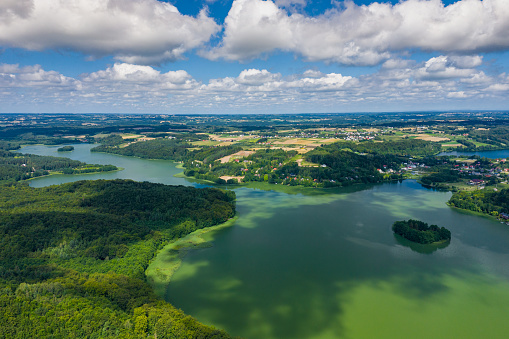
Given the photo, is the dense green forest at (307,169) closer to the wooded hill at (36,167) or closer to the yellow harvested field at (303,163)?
the yellow harvested field at (303,163)

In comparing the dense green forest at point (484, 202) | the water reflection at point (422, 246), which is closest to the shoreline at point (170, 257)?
the water reflection at point (422, 246)

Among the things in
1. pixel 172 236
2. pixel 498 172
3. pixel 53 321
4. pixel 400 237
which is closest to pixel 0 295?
pixel 53 321

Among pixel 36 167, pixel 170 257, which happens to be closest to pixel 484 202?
pixel 170 257

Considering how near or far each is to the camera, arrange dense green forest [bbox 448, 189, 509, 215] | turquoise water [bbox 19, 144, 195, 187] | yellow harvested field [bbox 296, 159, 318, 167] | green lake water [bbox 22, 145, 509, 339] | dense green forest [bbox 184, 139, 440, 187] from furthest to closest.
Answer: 1. yellow harvested field [bbox 296, 159, 318, 167]
2. turquoise water [bbox 19, 144, 195, 187]
3. dense green forest [bbox 184, 139, 440, 187]
4. dense green forest [bbox 448, 189, 509, 215]
5. green lake water [bbox 22, 145, 509, 339]

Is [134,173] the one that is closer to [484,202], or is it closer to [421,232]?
[421,232]

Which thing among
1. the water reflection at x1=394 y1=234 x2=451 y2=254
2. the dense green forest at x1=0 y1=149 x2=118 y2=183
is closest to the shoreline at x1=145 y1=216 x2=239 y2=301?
the water reflection at x1=394 y1=234 x2=451 y2=254

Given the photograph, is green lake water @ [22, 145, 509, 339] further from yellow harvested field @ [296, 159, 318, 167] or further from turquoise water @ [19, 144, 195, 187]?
turquoise water @ [19, 144, 195, 187]

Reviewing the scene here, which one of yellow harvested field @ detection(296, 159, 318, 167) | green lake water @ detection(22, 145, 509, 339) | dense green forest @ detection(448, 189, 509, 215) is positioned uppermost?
yellow harvested field @ detection(296, 159, 318, 167)
